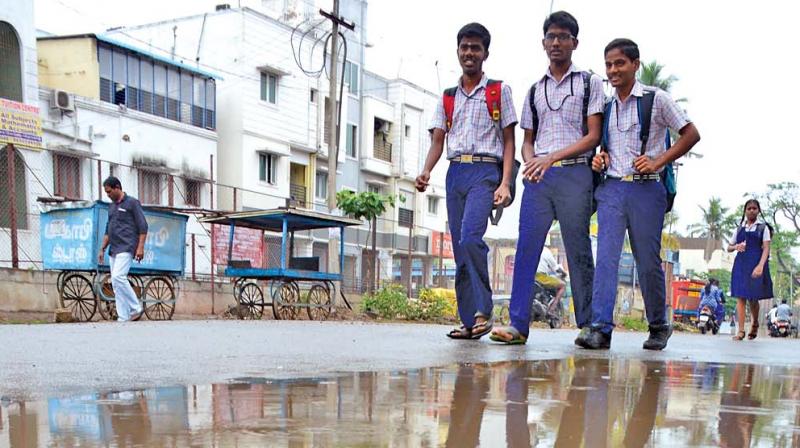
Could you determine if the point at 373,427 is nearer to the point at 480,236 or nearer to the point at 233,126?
the point at 480,236

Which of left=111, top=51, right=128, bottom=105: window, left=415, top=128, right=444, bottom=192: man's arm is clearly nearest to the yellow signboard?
left=111, top=51, right=128, bottom=105: window

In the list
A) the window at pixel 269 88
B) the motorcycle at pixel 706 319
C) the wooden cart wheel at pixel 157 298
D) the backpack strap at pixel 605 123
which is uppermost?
the window at pixel 269 88

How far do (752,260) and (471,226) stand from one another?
18.2 ft

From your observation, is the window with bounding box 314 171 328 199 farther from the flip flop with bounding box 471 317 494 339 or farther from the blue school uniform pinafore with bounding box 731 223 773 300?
the flip flop with bounding box 471 317 494 339

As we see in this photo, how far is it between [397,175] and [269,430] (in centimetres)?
3695

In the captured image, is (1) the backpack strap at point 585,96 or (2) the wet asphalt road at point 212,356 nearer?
(2) the wet asphalt road at point 212,356

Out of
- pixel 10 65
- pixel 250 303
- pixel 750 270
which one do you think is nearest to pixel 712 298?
pixel 750 270

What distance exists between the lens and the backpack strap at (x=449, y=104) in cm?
566

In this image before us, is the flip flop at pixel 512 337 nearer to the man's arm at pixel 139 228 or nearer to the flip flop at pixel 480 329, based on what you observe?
the flip flop at pixel 480 329

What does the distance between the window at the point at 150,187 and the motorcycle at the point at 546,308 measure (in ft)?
40.7

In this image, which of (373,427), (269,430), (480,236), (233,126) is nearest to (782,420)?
(373,427)

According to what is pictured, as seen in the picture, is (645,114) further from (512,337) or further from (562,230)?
(512,337)

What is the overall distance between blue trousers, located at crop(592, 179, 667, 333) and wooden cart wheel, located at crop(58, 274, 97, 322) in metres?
8.49

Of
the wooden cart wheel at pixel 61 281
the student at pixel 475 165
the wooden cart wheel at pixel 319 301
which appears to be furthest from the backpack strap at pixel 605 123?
the wooden cart wheel at pixel 319 301
